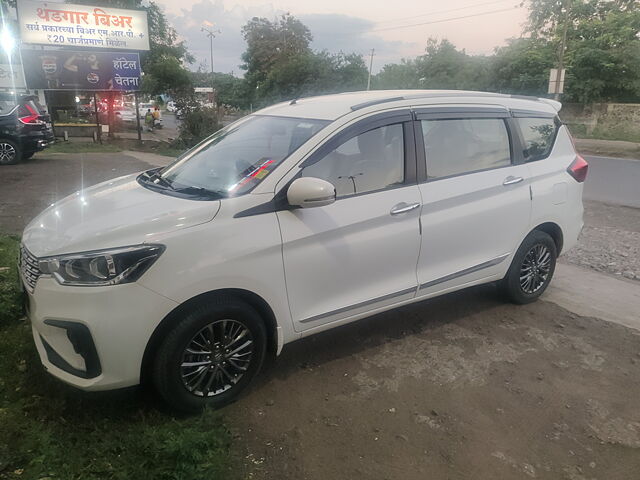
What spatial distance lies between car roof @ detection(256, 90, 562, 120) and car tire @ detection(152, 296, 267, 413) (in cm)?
147

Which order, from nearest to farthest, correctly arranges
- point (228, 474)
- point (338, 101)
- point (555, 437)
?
point (228, 474) < point (555, 437) < point (338, 101)

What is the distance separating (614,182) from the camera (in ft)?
42.3

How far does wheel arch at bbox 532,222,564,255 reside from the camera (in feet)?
14.8

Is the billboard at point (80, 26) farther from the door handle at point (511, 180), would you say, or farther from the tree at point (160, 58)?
the door handle at point (511, 180)

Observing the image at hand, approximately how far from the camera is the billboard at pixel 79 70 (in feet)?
67.0

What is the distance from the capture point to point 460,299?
4805 millimetres

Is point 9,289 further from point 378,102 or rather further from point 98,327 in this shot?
point 378,102

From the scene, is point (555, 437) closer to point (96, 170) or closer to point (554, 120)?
point (554, 120)

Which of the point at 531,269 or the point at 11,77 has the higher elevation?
the point at 11,77

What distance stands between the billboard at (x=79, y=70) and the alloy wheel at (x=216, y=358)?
20395 mm

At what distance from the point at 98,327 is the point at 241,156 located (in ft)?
4.93

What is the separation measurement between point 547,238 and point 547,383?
1575 millimetres

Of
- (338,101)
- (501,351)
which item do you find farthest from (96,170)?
(501,351)

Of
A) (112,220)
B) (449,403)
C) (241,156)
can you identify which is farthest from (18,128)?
(449,403)
